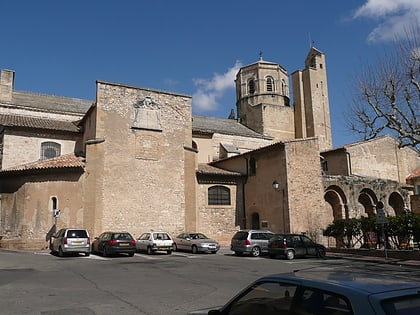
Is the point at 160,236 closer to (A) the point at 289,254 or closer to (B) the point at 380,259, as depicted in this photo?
(A) the point at 289,254

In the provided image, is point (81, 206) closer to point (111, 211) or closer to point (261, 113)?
point (111, 211)

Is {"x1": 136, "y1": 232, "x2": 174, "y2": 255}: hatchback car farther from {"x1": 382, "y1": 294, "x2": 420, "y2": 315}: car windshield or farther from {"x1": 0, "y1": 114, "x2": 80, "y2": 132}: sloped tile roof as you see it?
{"x1": 382, "y1": 294, "x2": 420, "y2": 315}: car windshield

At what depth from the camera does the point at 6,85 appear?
33281 mm

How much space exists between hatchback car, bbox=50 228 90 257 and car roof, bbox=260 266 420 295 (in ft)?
61.2

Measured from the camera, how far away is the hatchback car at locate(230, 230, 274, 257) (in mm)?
21188

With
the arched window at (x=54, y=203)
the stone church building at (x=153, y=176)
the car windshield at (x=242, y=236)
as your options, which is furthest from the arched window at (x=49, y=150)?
the car windshield at (x=242, y=236)

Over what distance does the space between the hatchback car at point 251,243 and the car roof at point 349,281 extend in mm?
17897

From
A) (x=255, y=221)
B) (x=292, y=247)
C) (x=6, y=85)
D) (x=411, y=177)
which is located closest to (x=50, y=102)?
(x=6, y=85)

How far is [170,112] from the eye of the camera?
97.6 ft

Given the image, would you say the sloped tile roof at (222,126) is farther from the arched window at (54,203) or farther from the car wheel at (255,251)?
the car wheel at (255,251)

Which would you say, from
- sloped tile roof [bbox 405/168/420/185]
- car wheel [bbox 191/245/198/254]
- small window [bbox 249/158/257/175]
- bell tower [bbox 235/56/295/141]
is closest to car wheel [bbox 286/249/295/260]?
car wheel [bbox 191/245/198/254]

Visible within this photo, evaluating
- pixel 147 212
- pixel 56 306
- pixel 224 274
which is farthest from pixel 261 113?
pixel 56 306

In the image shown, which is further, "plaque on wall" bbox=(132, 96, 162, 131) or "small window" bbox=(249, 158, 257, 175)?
"small window" bbox=(249, 158, 257, 175)

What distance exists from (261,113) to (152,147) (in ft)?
65.2
